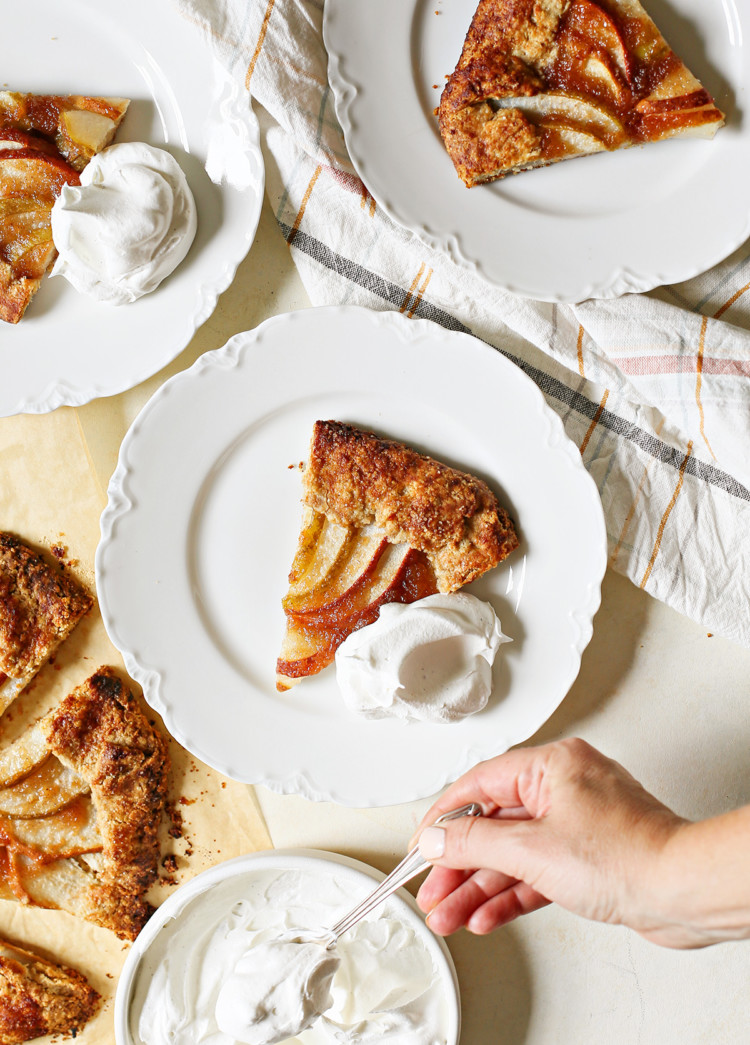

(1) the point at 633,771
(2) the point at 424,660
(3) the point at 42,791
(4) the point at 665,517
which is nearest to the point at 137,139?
(2) the point at 424,660

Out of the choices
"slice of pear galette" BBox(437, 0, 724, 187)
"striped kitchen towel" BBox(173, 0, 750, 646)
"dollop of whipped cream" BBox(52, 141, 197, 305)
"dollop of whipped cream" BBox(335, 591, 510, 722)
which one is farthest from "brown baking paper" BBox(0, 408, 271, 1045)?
"slice of pear galette" BBox(437, 0, 724, 187)

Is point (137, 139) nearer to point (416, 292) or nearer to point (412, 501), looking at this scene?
point (416, 292)

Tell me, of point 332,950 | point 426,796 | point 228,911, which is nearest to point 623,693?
point 426,796

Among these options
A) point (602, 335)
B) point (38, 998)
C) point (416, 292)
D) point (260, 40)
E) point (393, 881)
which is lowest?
point (38, 998)

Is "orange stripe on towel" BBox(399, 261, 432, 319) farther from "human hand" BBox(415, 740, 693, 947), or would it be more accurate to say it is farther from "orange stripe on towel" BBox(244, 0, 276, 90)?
"human hand" BBox(415, 740, 693, 947)

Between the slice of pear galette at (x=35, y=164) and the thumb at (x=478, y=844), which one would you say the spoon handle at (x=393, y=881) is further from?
the slice of pear galette at (x=35, y=164)

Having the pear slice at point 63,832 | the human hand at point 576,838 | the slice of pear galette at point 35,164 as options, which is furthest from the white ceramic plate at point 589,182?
the pear slice at point 63,832
